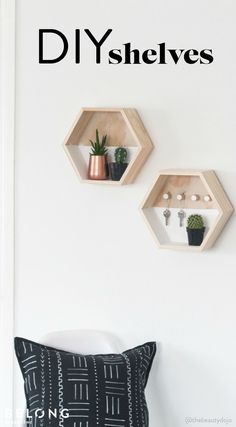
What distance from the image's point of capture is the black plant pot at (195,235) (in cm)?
280

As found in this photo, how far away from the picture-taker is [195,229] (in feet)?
9.17

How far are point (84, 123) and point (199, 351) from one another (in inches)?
35.8

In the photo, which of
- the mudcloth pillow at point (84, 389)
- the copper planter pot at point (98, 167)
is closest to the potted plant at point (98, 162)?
the copper planter pot at point (98, 167)

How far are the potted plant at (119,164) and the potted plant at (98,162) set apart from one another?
0.04 m

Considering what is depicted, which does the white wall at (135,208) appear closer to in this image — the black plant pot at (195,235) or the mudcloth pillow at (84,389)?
the black plant pot at (195,235)

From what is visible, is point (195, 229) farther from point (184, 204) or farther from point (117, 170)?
point (117, 170)

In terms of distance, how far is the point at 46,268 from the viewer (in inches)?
125

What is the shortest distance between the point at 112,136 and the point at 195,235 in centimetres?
49

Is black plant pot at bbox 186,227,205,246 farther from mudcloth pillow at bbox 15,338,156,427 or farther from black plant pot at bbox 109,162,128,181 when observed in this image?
mudcloth pillow at bbox 15,338,156,427

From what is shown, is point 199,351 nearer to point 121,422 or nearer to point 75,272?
point 121,422

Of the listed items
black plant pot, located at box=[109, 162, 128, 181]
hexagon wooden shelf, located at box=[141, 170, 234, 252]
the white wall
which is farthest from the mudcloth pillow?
black plant pot, located at box=[109, 162, 128, 181]

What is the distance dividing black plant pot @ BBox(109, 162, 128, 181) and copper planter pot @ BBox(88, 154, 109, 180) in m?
0.03

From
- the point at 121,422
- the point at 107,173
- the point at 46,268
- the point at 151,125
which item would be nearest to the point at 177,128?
the point at 151,125

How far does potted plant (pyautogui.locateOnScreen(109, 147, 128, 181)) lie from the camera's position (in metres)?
2.93
